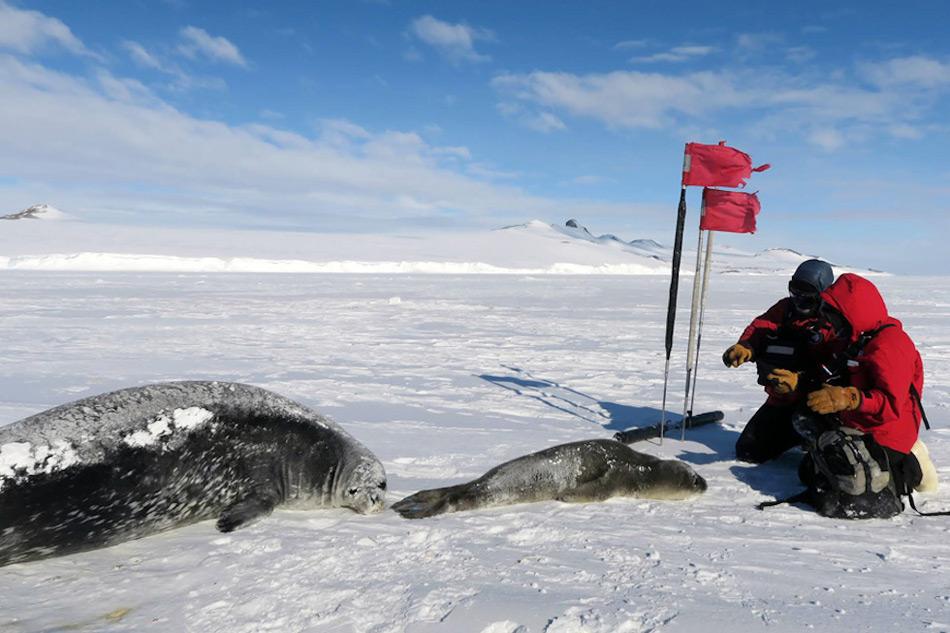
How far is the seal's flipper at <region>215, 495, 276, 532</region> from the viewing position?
2.96m

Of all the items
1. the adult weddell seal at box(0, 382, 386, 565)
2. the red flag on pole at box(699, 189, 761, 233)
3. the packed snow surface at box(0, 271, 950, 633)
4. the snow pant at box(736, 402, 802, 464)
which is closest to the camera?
the packed snow surface at box(0, 271, 950, 633)

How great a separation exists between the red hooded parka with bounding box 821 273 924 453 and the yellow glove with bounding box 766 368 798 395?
290mm

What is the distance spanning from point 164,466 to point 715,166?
4.08 meters

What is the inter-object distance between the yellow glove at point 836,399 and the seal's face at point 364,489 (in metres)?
2.24

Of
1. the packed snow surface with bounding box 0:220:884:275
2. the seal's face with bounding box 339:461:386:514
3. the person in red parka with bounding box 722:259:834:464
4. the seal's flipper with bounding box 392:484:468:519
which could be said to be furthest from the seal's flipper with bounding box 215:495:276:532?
the packed snow surface with bounding box 0:220:884:275

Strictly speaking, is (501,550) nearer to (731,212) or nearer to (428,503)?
(428,503)

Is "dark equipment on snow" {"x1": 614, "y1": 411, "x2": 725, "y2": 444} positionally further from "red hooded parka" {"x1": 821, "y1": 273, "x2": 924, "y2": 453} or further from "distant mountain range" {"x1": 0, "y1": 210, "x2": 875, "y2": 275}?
"distant mountain range" {"x1": 0, "y1": 210, "x2": 875, "y2": 275}

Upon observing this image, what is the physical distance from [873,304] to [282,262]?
43.9m

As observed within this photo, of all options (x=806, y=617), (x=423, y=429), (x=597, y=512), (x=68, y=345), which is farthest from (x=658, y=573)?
(x=68, y=345)

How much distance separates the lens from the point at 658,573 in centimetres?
252

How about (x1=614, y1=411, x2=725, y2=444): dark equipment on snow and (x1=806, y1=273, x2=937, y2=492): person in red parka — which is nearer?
(x1=806, y1=273, x2=937, y2=492): person in red parka

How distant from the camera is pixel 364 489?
3.41m

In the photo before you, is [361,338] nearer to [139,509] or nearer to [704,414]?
[704,414]

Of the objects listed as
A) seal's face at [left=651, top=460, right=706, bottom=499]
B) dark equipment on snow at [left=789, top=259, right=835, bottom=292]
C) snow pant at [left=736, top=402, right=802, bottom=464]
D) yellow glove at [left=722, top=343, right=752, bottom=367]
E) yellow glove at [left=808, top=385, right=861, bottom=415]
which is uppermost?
dark equipment on snow at [left=789, top=259, right=835, bottom=292]
